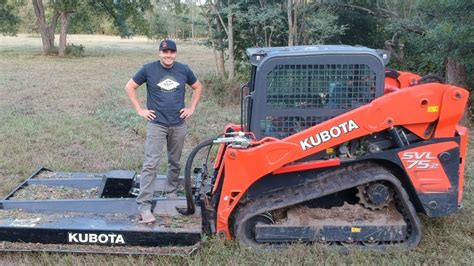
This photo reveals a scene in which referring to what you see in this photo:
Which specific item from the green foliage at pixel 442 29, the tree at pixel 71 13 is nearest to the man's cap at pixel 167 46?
the green foliage at pixel 442 29

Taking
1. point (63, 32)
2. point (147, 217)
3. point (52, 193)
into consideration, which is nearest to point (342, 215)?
point (147, 217)

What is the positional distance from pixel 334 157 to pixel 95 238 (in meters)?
2.13

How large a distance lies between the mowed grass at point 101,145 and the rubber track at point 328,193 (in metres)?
0.14

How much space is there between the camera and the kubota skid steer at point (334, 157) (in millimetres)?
4391

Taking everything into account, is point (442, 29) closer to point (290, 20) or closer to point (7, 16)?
point (290, 20)

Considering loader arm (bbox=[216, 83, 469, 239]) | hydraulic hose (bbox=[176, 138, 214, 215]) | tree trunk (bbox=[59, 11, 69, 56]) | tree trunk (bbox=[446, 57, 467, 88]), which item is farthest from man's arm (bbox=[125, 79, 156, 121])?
tree trunk (bbox=[59, 11, 69, 56])

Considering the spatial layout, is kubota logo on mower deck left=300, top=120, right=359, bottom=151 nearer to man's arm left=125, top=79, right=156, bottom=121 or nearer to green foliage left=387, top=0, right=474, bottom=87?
man's arm left=125, top=79, right=156, bottom=121

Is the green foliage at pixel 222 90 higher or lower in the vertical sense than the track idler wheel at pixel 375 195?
lower

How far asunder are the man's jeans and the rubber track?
0.84 metres

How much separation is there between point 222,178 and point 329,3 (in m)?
8.12

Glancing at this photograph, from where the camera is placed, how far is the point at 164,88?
494cm

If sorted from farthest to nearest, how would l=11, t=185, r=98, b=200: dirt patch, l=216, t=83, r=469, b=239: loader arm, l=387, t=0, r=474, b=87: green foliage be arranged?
1. l=387, t=0, r=474, b=87: green foliage
2. l=11, t=185, r=98, b=200: dirt patch
3. l=216, t=83, r=469, b=239: loader arm

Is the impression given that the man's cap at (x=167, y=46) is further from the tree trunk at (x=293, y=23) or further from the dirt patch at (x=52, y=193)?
the tree trunk at (x=293, y=23)

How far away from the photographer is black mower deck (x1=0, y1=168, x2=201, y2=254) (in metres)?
4.48
